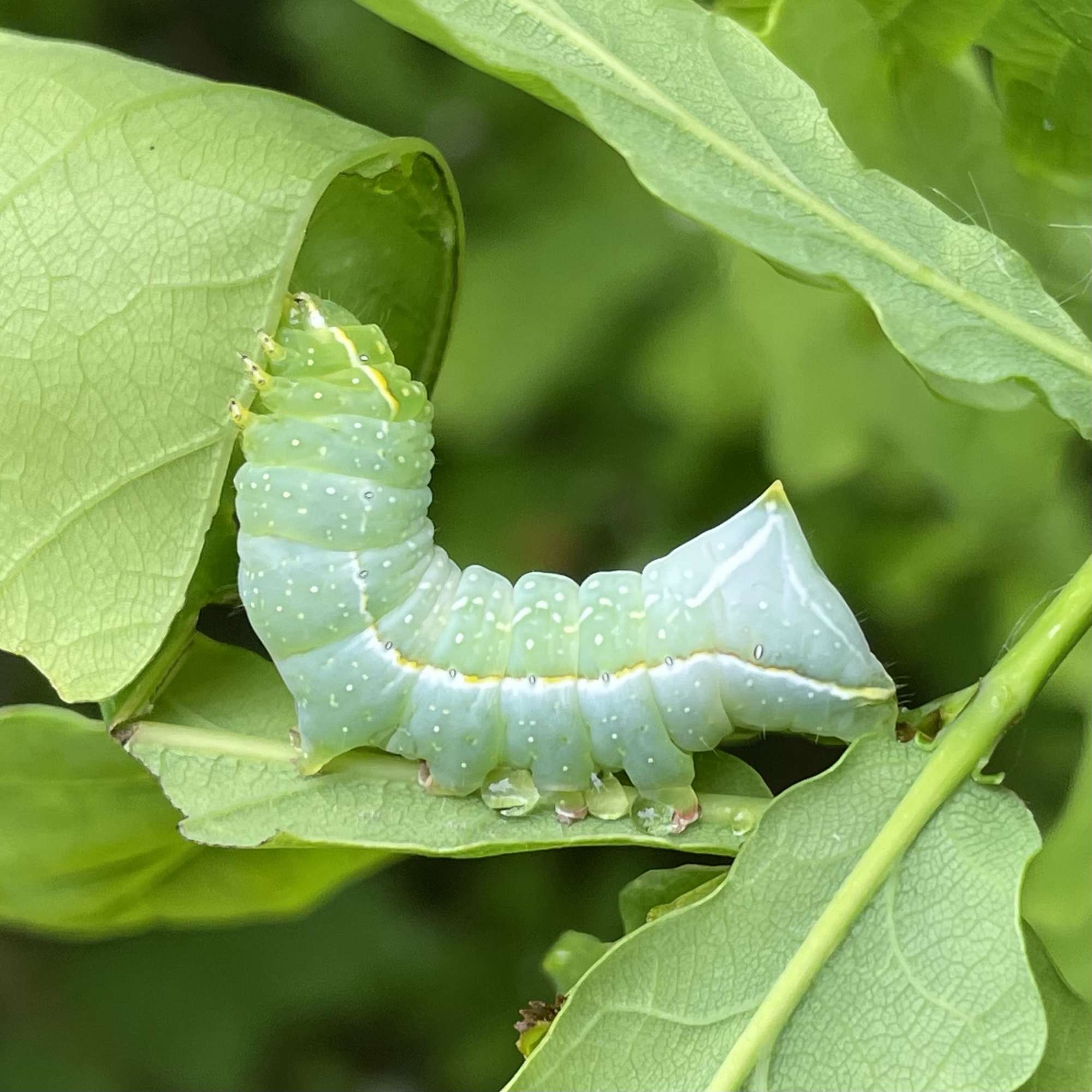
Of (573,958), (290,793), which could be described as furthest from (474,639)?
(573,958)

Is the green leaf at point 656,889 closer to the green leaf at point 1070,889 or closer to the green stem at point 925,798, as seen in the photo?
the green stem at point 925,798

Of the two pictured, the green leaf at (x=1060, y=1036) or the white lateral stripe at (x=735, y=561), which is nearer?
the green leaf at (x=1060, y=1036)

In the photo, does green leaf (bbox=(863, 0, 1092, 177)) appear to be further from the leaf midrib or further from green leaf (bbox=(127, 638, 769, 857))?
green leaf (bbox=(127, 638, 769, 857))

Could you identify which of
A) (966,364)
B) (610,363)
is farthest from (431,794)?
(610,363)

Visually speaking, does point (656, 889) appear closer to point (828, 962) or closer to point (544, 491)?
point (828, 962)

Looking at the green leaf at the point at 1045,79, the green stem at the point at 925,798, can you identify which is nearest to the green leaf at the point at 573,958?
the green stem at the point at 925,798

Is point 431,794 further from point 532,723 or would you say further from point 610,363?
point 610,363

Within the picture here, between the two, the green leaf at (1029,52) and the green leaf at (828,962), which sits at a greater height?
the green leaf at (1029,52)
